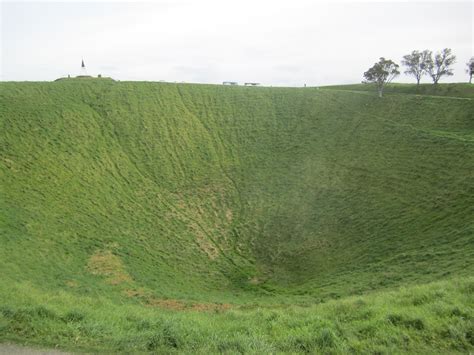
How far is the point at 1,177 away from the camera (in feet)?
82.7

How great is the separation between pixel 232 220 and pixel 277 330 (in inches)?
734

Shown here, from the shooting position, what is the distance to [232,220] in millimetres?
27984

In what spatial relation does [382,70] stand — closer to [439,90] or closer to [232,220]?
[439,90]

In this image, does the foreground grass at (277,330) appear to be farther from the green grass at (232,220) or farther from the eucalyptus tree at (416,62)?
the eucalyptus tree at (416,62)

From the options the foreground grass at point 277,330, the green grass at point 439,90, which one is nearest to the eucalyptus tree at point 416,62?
the green grass at point 439,90

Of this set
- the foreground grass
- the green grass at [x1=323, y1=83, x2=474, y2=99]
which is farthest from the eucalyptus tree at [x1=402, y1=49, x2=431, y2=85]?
the foreground grass

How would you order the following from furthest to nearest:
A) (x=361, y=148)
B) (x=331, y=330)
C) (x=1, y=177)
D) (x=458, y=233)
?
(x=361, y=148) < (x=1, y=177) < (x=458, y=233) < (x=331, y=330)

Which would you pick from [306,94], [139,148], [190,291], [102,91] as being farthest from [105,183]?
[306,94]

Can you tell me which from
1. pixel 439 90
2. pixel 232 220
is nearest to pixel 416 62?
pixel 439 90

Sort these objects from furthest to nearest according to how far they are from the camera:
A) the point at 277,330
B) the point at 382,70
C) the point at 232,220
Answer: the point at 382,70
the point at 232,220
the point at 277,330

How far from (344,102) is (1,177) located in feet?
128

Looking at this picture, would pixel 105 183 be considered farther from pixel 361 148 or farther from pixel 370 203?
pixel 361 148

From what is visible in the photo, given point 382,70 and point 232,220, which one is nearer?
point 232,220

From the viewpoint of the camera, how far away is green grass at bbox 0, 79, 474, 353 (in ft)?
29.5
